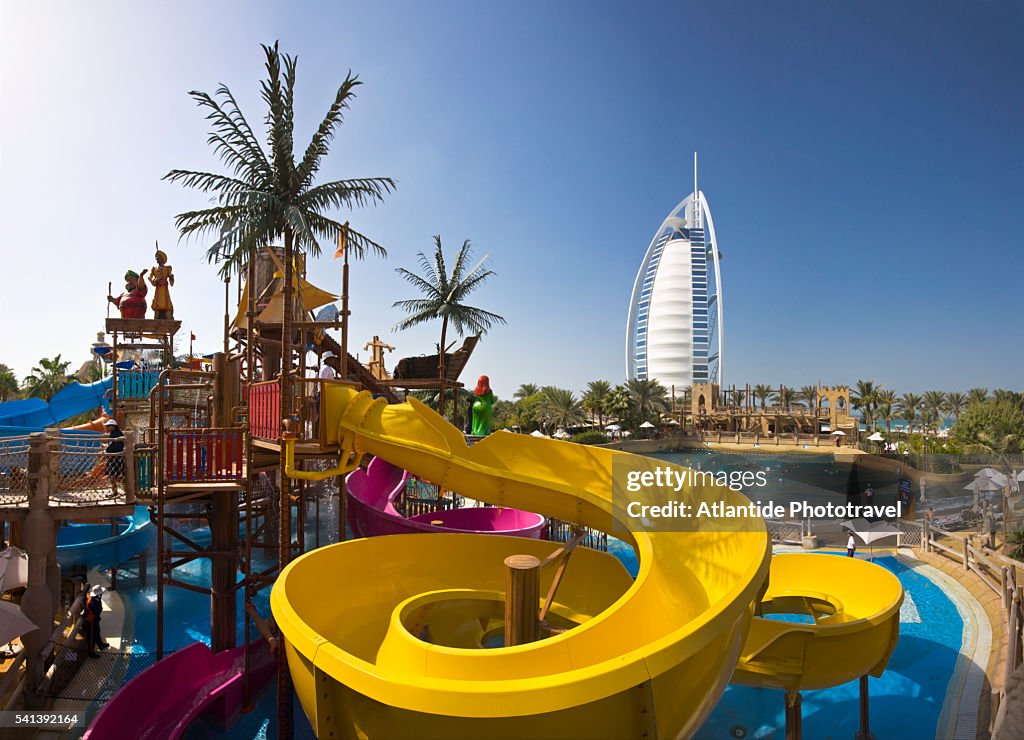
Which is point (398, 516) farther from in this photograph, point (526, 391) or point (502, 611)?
point (526, 391)

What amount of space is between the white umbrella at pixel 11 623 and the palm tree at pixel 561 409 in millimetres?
43330

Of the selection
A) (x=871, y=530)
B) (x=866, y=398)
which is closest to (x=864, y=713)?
(x=871, y=530)

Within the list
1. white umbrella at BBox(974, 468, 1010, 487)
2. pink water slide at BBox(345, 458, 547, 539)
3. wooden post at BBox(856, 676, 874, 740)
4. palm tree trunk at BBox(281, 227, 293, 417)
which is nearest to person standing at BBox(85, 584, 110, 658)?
pink water slide at BBox(345, 458, 547, 539)

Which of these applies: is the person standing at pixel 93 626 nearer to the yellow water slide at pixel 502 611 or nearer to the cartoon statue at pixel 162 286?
the yellow water slide at pixel 502 611

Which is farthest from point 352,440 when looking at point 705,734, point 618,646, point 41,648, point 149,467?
point 705,734

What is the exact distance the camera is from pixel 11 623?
24.9 ft

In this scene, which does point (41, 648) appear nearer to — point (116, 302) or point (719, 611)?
point (719, 611)

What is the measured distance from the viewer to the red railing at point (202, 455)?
912cm

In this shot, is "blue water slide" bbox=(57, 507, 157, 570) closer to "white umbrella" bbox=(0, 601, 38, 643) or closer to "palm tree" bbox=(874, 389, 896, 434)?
"white umbrella" bbox=(0, 601, 38, 643)

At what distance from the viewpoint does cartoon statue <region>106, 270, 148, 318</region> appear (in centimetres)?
1738

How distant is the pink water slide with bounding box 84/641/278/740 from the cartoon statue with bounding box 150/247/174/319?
12403 millimetres

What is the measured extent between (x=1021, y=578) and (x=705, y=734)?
28.5 ft

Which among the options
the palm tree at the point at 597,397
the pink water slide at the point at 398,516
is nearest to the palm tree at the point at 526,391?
the palm tree at the point at 597,397

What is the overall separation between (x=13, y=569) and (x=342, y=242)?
7348 mm
